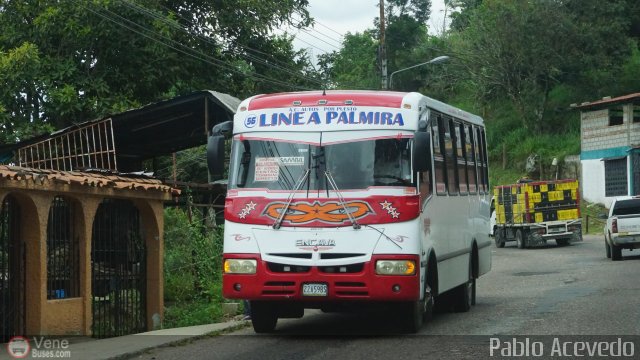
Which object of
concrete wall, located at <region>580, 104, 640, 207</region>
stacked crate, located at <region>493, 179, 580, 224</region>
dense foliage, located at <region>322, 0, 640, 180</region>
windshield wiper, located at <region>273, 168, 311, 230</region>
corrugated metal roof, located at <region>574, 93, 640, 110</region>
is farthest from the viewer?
dense foliage, located at <region>322, 0, 640, 180</region>

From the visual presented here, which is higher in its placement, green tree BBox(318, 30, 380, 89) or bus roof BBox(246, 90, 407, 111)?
green tree BBox(318, 30, 380, 89)

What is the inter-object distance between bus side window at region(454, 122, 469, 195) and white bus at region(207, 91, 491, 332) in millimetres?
2618

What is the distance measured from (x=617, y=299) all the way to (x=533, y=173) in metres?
42.2

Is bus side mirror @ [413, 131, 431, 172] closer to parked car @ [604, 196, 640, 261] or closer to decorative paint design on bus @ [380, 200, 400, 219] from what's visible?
decorative paint design on bus @ [380, 200, 400, 219]

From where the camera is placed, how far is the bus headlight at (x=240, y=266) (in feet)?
40.7

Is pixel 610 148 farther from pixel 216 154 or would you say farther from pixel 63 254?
pixel 216 154

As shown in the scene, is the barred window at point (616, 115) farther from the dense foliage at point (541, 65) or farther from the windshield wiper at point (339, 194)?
the windshield wiper at point (339, 194)

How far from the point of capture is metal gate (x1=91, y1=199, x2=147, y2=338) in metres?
16.0

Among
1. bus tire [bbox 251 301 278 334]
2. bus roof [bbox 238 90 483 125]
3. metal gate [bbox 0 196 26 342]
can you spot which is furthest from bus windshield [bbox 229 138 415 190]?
metal gate [bbox 0 196 26 342]

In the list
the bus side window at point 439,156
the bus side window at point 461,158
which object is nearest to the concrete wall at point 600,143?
the bus side window at point 461,158

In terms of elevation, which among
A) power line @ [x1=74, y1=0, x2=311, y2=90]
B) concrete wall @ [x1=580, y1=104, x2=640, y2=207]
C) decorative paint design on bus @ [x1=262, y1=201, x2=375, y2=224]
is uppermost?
power line @ [x1=74, y1=0, x2=311, y2=90]

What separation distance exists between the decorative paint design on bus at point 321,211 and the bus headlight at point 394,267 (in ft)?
2.10

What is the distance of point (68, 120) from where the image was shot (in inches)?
1069

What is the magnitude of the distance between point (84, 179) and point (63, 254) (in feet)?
4.77
